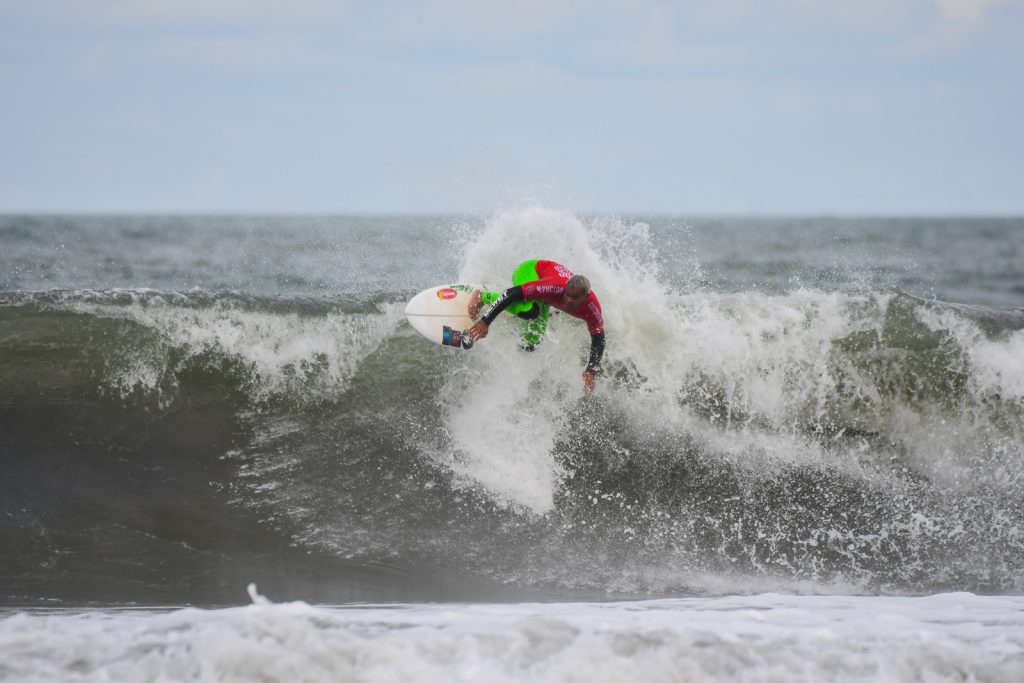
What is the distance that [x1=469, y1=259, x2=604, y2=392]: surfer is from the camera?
6.84 meters

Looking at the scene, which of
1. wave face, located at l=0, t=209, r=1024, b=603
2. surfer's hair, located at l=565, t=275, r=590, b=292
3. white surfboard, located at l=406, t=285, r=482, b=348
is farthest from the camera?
white surfboard, located at l=406, t=285, r=482, b=348

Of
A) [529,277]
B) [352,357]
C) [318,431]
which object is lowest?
[318,431]

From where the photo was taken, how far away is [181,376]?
7840mm

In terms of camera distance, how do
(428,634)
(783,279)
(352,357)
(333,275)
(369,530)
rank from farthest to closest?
(783,279)
(333,275)
(352,357)
(369,530)
(428,634)

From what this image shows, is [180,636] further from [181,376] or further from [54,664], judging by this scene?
[181,376]

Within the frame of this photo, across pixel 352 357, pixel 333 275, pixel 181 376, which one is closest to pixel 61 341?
pixel 181 376

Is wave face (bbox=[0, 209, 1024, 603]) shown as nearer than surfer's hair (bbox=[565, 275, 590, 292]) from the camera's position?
Yes

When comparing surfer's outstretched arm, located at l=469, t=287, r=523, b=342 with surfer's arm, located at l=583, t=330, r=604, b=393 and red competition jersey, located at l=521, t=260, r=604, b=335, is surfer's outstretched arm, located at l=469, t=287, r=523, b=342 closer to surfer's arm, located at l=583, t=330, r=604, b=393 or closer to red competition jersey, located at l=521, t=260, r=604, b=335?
red competition jersey, located at l=521, t=260, r=604, b=335

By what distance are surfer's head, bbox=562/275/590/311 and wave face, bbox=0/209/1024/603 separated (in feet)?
2.99

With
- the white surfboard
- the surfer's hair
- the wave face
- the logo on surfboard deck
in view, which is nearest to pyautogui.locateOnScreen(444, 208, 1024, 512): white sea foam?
the wave face

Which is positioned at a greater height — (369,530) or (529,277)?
(529,277)

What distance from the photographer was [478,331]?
7.06 m

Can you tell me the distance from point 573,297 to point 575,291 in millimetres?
74

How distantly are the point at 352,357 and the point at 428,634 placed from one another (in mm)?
4238
